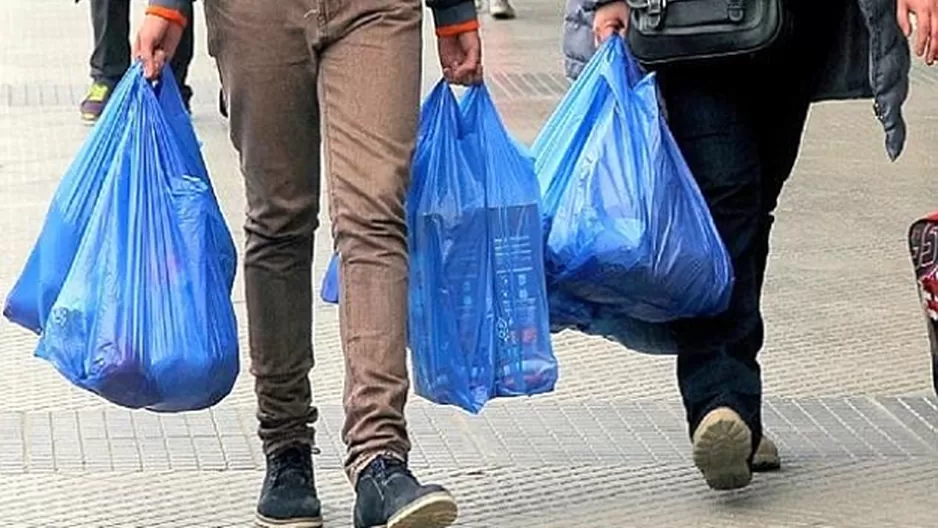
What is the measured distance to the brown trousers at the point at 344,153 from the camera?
388 centimetres

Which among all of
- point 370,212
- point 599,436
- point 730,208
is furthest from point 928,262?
point 370,212

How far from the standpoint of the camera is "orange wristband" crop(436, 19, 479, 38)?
4129mm

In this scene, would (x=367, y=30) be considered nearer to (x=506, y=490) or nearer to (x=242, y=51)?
(x=242, y=51)

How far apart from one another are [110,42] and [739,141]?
5.97 meters

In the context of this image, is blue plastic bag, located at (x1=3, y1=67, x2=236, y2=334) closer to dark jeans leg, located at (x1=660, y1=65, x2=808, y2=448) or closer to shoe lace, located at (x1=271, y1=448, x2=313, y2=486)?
shoe lace, located at (x1=271, y1=448, x2=313, y2=486)

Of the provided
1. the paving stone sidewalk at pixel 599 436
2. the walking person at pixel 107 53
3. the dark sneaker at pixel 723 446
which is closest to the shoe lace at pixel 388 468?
the paving stone sidewalk at pixel 599 436

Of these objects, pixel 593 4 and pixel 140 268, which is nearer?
pixel 140 268

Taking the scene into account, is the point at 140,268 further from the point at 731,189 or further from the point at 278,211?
the point at 731,189

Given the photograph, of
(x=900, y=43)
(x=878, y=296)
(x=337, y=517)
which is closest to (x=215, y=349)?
(x=337, y=517)

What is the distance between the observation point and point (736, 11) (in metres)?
4.20

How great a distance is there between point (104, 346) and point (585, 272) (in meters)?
0.97

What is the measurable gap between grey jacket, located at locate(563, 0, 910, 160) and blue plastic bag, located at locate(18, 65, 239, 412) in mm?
922

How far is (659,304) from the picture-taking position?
14.1 feet

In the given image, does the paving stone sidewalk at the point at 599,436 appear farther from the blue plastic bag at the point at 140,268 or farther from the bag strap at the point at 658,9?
the bag strap at the point at 658,9
